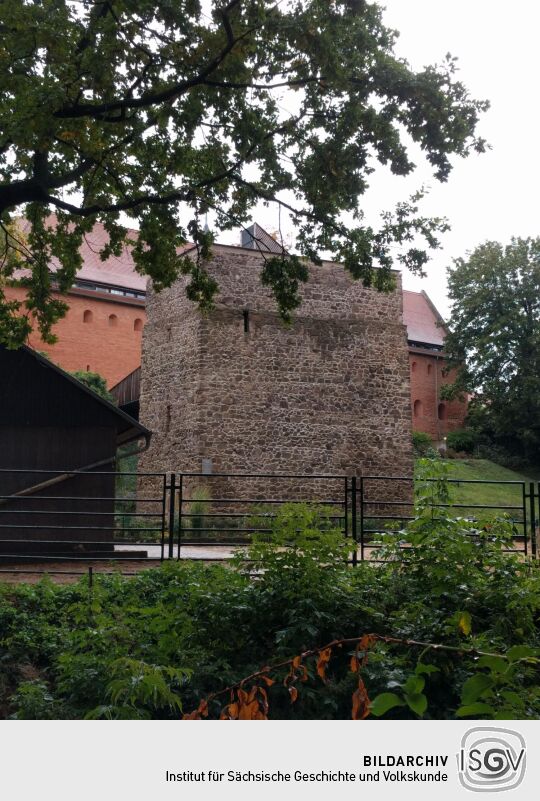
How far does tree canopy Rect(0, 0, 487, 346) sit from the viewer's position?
24.7 feet

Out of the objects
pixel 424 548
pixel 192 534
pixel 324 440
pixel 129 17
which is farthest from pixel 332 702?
pixel 324 440

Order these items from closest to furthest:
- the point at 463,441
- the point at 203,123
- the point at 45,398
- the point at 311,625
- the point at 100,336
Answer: the point at 311,625
the point at 203,123
the point at 45,398
the point at 100,336
the point at 463,441

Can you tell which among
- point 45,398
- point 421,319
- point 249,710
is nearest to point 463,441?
point 421,319

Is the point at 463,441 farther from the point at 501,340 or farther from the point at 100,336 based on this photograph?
the point at 100,336

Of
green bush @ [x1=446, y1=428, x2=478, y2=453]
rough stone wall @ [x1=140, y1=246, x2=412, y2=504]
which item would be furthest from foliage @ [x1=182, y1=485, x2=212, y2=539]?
green bush @ [x1=446, y1=428, x2=478, y2=453]

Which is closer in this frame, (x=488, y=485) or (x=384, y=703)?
(x=384, y=703)

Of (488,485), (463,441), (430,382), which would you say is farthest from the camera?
(430,382)

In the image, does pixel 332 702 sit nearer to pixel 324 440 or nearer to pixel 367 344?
pixel 324 440

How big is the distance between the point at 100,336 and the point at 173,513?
28.3 metres
